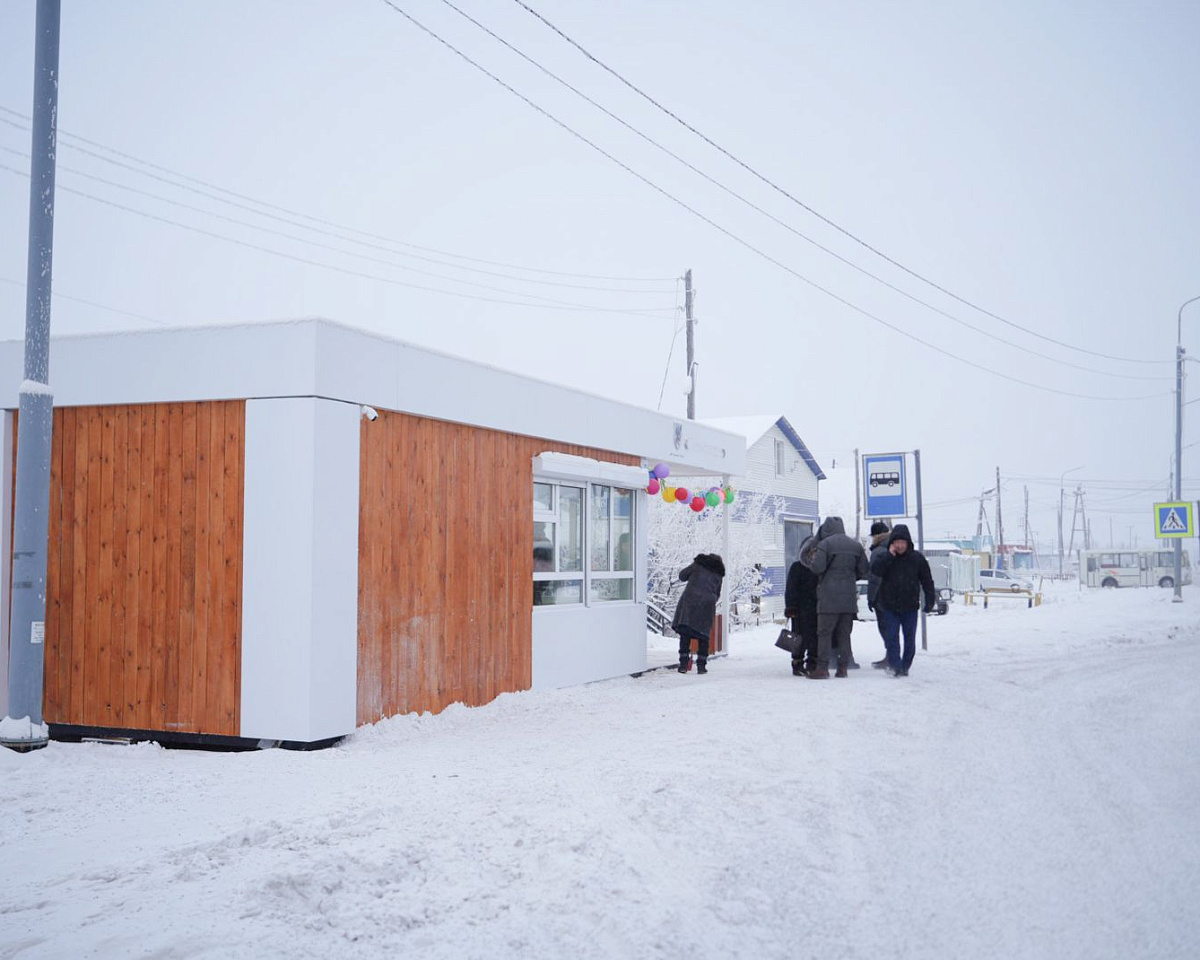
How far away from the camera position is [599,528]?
44.2 feet

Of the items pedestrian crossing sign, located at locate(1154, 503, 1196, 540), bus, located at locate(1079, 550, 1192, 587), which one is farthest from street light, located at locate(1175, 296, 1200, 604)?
bus, located at locate(1079, 550, 1192, 587)

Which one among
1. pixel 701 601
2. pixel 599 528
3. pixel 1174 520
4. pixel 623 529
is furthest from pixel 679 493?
pixel 1174 520

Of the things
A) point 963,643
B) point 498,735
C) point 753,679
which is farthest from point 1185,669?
point 498,735

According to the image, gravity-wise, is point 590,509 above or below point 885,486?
below

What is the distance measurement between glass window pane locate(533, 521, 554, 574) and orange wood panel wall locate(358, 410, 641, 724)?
0.31 m

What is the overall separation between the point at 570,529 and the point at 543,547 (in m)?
0.67

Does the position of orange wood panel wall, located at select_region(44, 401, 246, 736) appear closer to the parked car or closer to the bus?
the parked car

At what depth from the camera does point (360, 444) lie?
8953 millimetres

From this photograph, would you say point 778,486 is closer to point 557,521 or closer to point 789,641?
point 789,641

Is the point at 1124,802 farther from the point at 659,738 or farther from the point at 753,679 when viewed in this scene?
the point at 753,679

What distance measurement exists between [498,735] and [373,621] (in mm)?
1385

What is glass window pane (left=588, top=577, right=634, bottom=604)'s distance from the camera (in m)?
13.2

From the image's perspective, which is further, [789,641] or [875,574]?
[875,574]

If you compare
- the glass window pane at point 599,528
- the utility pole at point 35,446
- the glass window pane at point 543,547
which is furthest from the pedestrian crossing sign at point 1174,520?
the utility pole at point 35,446
